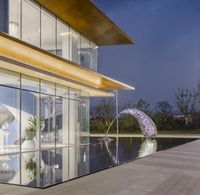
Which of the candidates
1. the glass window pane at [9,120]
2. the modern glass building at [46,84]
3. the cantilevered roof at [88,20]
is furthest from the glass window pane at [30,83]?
the cantilevered roof at [88,20]

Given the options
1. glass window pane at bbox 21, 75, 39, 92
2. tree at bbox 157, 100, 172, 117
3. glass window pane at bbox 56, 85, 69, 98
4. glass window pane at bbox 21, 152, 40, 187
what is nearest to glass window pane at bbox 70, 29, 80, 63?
glass window pane at bbox 56, 85, 69, 98

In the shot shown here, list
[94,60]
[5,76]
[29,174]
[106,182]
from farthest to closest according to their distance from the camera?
[94,60] → [5,76] → [29,174] → [106,182]

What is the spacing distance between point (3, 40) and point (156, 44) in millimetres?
84286

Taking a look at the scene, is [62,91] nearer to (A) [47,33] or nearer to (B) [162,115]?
(A) [47,33]

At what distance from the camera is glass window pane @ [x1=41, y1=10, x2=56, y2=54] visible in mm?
16283

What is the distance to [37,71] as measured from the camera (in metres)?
14.2

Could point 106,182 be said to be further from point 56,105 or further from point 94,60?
point 94,60

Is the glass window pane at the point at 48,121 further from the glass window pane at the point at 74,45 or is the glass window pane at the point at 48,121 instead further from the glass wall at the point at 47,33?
the glass window pane at the point at 74,45

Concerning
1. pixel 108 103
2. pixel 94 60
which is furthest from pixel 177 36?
pixel 94 60

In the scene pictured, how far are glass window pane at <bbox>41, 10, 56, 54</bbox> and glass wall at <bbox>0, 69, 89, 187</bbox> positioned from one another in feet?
5.21

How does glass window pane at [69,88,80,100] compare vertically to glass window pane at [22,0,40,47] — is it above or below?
below

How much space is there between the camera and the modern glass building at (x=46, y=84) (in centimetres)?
1173

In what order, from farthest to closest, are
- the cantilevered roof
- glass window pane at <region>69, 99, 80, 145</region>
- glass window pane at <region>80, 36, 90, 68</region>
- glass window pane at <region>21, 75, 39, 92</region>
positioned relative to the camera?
glass window pane at <region>80, 36, 90, 68</region> → glass window pane at <region>69, 99, 80, 145</region> → the cantilevered roof → glass window pane at <region>21, 75, 39, 92</region>

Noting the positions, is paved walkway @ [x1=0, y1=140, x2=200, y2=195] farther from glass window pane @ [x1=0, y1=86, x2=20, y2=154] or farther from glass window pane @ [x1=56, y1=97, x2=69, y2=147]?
glass window pane @ [x1=56, y1=97, x2=69, y2=147]
